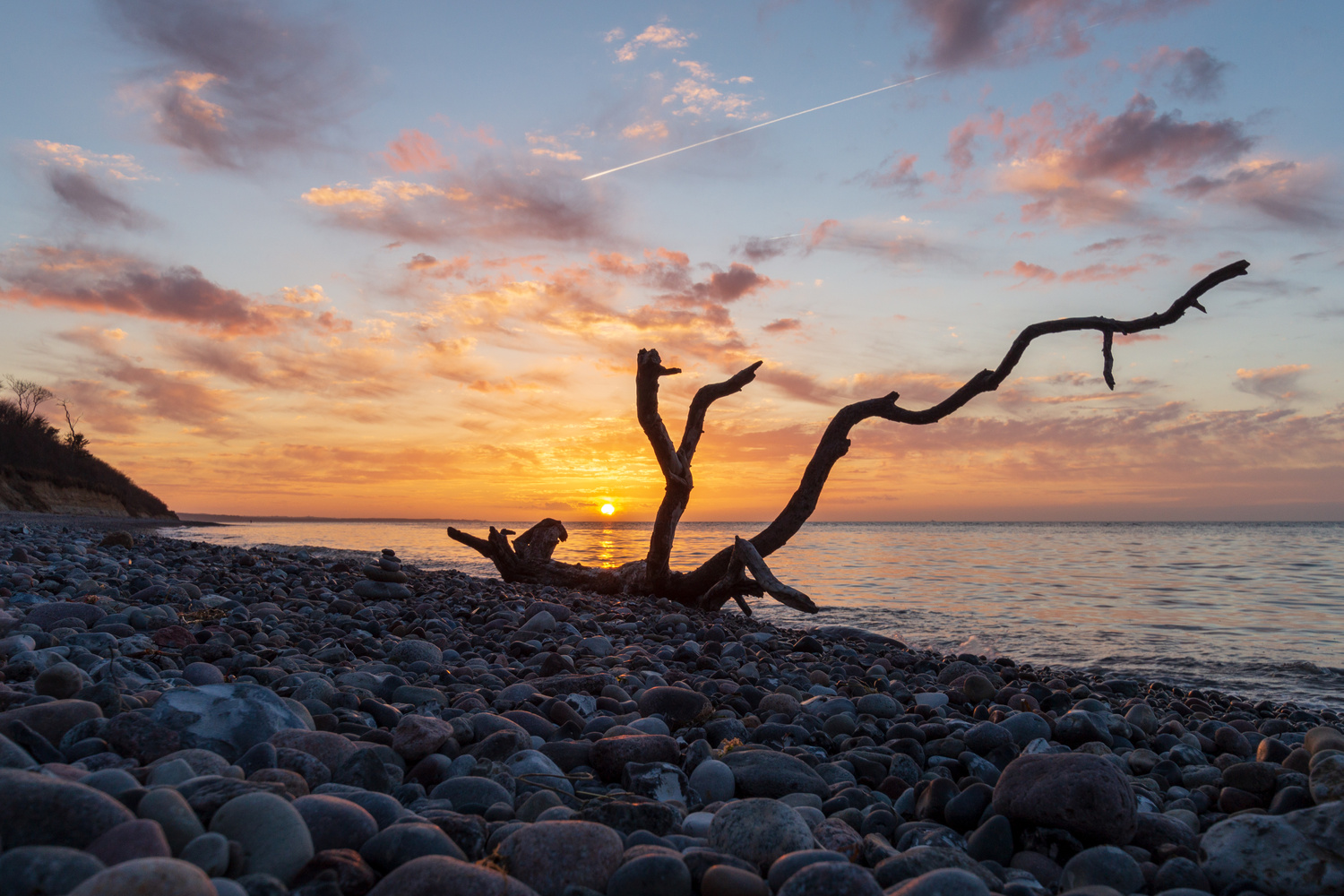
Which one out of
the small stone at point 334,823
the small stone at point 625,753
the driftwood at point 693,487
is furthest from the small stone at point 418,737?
the driftwood at point 693,487

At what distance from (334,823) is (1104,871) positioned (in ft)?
7.84

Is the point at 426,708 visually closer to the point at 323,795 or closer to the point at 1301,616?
the point at 323,795

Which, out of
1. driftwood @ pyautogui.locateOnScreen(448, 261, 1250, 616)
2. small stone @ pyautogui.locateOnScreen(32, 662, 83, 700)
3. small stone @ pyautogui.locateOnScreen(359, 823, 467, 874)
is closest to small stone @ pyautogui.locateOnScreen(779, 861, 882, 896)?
small stone @ pyautogui.locateOnScreen(359, 823, 467, 874)

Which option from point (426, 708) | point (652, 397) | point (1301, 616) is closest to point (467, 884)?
point (426, 708)

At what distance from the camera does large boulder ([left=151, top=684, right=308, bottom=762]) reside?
261 centimetres

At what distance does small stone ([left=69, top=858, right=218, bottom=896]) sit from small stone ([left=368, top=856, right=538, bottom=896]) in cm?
43

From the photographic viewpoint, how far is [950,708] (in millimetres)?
4844

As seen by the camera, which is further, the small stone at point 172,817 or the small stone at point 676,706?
the small stone at point 676,706

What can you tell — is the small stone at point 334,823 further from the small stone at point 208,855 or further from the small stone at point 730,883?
the small stone at point 730,883

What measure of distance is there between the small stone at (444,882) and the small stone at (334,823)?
273 millimetres

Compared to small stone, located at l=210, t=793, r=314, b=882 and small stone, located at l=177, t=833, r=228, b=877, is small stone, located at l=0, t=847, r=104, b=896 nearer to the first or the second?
small stone, located at l=177, t=833, r=228, b=877

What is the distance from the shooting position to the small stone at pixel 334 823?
1966mm

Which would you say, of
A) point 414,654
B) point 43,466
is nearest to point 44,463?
point 43,466

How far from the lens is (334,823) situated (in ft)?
6.57
